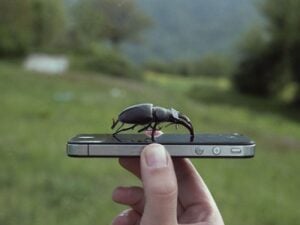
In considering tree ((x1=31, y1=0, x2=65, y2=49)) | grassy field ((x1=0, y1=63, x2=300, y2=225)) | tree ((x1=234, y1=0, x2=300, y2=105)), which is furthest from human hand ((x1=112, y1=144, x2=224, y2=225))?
tree ((x1=234, y1=0, x2=300, y2=105))

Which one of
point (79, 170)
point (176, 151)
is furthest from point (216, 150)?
point (79, 170)

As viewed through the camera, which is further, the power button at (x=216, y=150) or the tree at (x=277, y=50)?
the tree at (x=277, y=50)

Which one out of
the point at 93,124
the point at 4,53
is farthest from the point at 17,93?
the point at 4,53

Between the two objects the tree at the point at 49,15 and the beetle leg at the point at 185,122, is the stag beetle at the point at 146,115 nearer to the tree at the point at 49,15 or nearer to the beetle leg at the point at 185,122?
the beetle leg at the point at 185,122

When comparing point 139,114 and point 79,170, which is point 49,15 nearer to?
point 79,170

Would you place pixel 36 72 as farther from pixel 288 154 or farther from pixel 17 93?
pixel 288 154

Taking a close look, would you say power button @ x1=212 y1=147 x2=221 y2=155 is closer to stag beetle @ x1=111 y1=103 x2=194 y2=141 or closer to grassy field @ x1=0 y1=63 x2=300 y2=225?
stag beetle @ x1=111 y1=103 x2=194 y2=141

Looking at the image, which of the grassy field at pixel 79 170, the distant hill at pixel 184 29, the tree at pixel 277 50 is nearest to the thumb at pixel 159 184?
the grassy field at pixel 79 170
